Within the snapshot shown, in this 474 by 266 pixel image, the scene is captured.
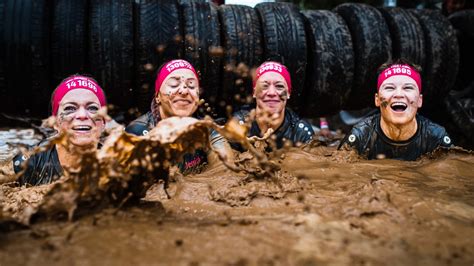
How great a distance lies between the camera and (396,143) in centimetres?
457

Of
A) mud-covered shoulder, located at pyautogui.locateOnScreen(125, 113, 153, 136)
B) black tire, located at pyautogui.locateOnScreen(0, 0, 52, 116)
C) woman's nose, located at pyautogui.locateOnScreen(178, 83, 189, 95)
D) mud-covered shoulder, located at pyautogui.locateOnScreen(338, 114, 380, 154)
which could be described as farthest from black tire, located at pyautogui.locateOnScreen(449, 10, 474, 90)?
black tire, located at pyautogui.locateOnScreen(0, 0, 52, 116)

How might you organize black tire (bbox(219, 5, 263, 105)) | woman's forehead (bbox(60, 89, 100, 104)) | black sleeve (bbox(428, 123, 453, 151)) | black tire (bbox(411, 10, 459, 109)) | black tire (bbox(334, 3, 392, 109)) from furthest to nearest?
black tire (bbox(411, 10, 459, 109))
black tire (bbox(334, 3, 392, 109))
black tire (bbox(219, 5, 263, 105))
black sleeve (bbox(428, 123, 453, 151))
woman's forehead (bbox(60, 89, 100, 104))

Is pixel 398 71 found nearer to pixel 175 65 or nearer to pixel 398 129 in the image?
pixel 398 129

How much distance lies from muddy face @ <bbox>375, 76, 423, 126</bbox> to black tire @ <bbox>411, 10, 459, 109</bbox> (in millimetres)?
1939

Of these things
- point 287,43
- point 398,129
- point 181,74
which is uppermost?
point 287,43

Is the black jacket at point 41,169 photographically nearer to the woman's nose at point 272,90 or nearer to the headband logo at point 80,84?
the headband logo at point 80,84

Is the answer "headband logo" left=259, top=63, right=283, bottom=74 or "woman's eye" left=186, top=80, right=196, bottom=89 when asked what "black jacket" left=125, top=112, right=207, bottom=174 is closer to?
"woman's eye" left=186, top=80, right=196, bottom=89

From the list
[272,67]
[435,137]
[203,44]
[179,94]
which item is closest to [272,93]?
[272,67]

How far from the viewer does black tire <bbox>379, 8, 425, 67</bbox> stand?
6.08 meters

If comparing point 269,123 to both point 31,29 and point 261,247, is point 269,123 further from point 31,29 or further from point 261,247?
point 261,247

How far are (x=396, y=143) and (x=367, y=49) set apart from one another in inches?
70.4

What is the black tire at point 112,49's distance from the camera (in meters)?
5.14

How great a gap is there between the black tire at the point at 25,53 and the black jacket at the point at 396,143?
334 cm

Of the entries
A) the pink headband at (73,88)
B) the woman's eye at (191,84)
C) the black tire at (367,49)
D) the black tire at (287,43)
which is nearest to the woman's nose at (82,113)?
the pink headband at (73,88)
